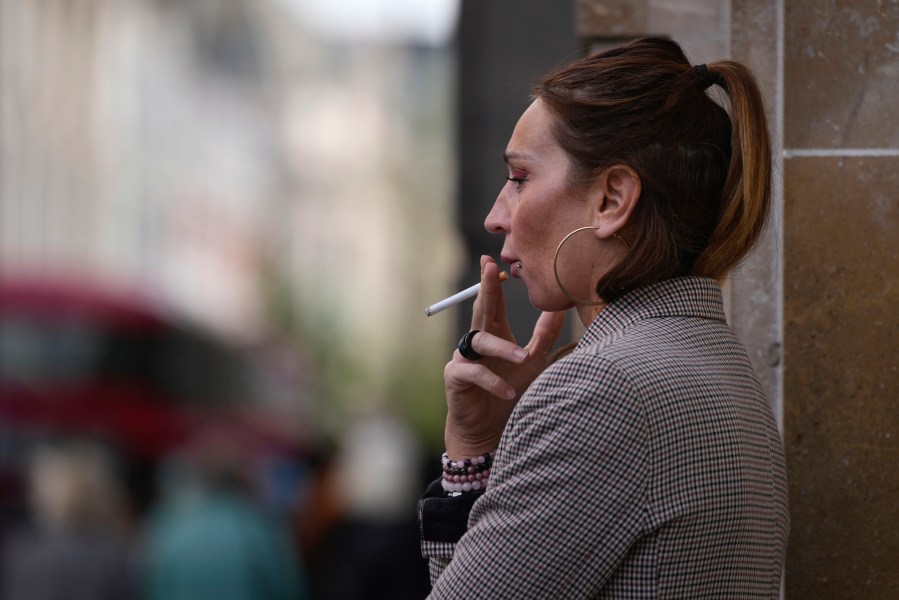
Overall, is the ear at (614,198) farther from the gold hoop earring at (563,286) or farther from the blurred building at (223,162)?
the blurred building at (223,162)

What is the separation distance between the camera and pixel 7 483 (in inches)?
356

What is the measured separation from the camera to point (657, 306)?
1.70 meters

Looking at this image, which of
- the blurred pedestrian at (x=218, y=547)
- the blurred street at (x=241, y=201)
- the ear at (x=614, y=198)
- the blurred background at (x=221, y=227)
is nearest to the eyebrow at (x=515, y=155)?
the ear at (x=614, y=198)

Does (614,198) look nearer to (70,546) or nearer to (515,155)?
(515,155)

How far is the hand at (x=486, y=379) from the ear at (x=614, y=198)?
241 mm

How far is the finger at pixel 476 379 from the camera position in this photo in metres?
1.89

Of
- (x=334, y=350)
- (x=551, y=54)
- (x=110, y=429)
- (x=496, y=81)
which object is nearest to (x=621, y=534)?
(x=551, y=54)

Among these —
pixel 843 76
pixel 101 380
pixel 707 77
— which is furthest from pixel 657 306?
pixel 101 380

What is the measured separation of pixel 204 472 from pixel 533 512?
4.49m

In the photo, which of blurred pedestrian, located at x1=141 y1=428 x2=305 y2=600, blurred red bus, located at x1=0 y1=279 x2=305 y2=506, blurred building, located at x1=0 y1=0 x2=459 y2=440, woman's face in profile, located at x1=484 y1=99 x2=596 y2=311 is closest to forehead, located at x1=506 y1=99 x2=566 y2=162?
woman's face in profile, located at x1=484 y1=99 x2=596 y2=311

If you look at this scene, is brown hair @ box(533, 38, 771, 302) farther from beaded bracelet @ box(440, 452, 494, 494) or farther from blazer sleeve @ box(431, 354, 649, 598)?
beaded bracelet @ box(440, 452, 494, 494)

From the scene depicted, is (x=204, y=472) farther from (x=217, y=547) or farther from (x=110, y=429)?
(x=110, y=429)

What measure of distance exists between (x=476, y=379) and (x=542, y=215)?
28 centimetres

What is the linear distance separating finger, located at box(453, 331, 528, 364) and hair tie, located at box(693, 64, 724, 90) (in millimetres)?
470
